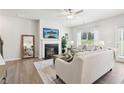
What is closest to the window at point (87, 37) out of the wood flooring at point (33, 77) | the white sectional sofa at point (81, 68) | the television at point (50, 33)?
the television at point (50, 33)

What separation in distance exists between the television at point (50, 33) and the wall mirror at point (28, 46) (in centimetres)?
78

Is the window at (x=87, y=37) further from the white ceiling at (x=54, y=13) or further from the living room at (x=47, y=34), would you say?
the white ceiling at (x=54, y=13)

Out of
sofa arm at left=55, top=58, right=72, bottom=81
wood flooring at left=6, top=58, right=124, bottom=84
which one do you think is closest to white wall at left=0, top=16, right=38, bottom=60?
wood flooring at left=6, top=58, right=124, bottom=84

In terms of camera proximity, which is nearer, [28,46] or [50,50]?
[28,46]

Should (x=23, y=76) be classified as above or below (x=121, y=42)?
below

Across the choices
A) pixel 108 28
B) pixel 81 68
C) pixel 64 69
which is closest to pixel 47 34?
pixel 108 28

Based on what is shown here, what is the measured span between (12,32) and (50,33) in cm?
211

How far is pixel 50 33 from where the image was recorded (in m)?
6.11

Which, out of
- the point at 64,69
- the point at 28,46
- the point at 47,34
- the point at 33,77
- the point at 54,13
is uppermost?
the point at 54,13

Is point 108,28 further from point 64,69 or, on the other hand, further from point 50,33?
point 64,69

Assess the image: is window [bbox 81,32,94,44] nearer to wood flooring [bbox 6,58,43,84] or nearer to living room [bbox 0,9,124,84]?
living room [bbox 0,9,124,84]

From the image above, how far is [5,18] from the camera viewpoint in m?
5.03

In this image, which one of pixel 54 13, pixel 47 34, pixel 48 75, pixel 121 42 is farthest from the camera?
pixel 47 34
